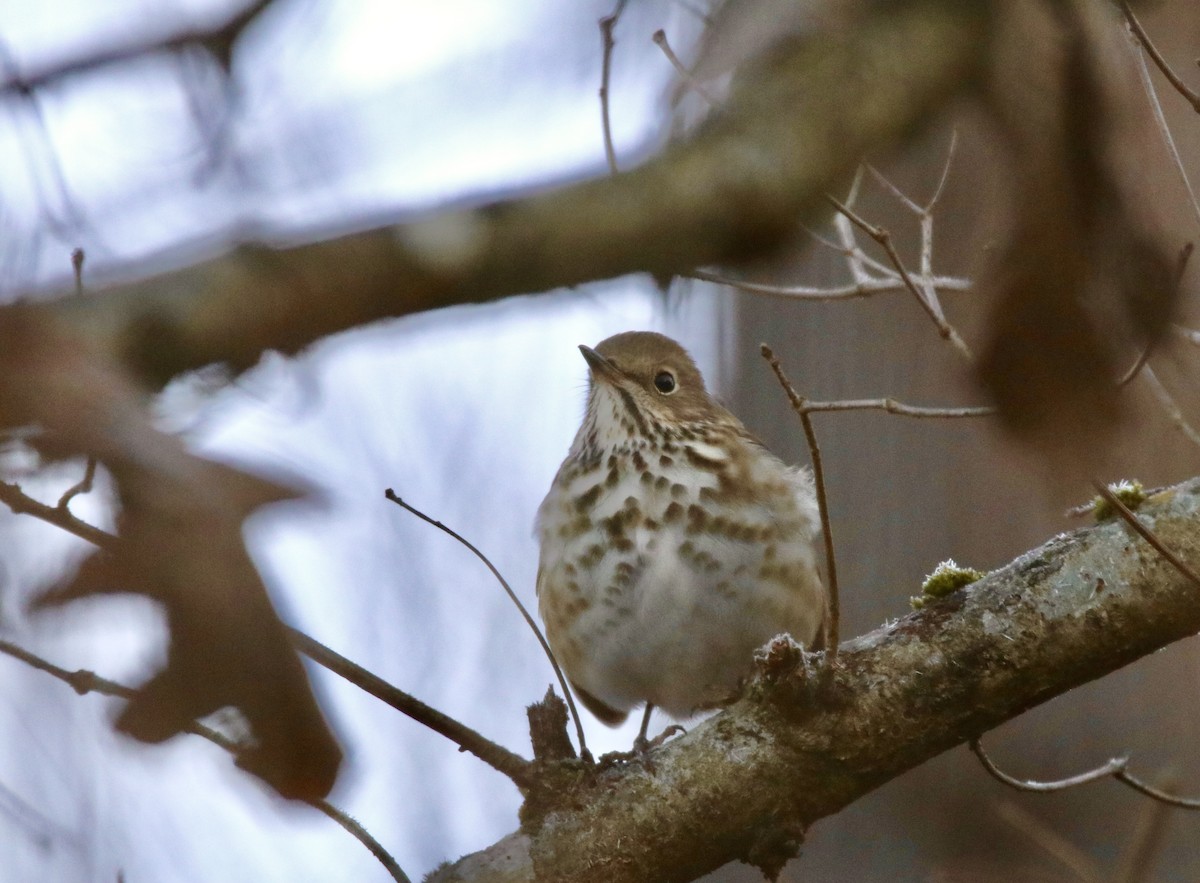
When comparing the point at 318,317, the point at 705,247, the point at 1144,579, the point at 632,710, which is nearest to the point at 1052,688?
the point at 1144,579

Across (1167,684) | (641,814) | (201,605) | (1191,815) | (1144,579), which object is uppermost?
(201,605)

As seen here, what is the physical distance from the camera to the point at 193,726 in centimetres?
92

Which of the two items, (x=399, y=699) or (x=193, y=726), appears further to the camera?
(x=399, y=699)

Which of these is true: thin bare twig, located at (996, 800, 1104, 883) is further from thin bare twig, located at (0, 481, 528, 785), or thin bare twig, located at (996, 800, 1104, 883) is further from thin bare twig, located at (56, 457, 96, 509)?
thin bare twig, located at (56, 457, 96, 509)

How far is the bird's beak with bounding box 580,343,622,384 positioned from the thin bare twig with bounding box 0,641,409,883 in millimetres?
2450

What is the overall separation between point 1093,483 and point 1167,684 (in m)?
3.87

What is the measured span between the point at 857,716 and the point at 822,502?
20.1 inches

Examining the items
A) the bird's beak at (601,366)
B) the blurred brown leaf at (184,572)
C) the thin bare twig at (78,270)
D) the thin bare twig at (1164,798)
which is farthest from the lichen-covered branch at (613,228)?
the bird's beak at (601,366)

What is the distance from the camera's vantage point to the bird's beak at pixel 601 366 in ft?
15.3

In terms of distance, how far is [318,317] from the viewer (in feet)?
7.26

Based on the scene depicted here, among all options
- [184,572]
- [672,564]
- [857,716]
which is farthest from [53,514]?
[672,564]

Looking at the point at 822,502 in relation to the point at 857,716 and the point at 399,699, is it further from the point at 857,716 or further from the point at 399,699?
the point at 399,699

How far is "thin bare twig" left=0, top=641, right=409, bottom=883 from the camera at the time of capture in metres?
0.99

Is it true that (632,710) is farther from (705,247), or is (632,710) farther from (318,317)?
(318,317)
